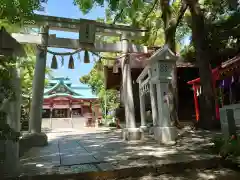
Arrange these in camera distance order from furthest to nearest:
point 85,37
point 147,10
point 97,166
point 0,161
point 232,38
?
point 147,10 < point 232,38 < point 85,37 < point 97,166 < point 0,161

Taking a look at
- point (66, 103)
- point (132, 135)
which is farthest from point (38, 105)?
point (66, 103)

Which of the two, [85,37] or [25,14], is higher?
[85,37]

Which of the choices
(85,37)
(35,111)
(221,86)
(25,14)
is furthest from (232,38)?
(25,14)

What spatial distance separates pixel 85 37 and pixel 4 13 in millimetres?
5087

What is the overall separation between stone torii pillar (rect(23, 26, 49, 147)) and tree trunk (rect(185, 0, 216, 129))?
246 inches

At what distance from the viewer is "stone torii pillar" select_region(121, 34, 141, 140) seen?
767 cm

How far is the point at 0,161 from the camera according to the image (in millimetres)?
3367

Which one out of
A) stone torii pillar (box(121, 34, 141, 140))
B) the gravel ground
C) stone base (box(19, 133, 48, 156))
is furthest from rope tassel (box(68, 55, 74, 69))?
the gravel ground

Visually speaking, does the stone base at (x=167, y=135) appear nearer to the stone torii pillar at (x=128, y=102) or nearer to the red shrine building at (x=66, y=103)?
the stone torii pillar at (x=128, y=102)

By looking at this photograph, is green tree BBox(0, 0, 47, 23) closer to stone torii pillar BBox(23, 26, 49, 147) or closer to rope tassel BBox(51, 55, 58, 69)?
stone torii pillar BBox(23, 26, 49, 147)

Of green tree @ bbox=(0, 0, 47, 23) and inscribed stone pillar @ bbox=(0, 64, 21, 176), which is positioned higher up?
green tree @ bbox=(0, 0, 47, 23)

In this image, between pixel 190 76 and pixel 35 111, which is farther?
pixel 190 76

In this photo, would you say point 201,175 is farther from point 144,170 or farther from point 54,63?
point 54,63

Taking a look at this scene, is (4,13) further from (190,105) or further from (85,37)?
(190,105)
